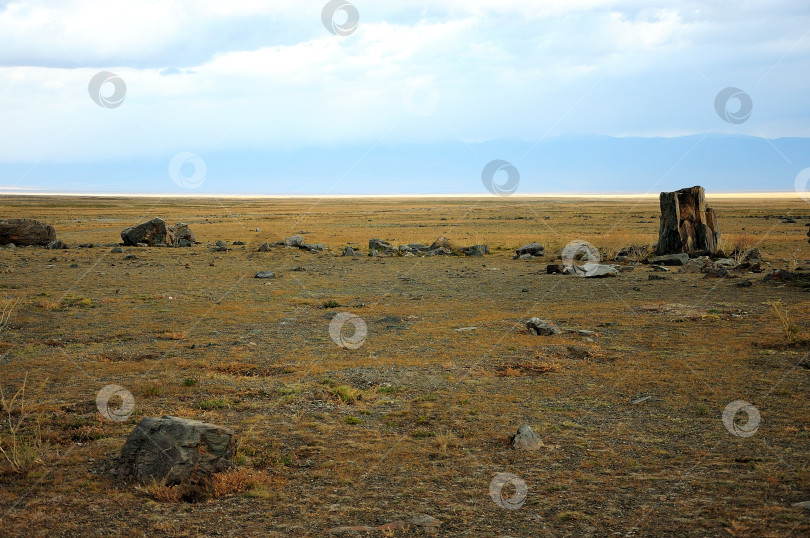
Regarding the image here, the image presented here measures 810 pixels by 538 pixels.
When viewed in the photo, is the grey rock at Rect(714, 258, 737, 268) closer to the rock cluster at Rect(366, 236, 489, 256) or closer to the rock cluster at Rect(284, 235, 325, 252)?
the rock cluster at Rect(366, 236, 489, 256)

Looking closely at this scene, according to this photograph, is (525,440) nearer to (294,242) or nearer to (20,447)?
(20,447)

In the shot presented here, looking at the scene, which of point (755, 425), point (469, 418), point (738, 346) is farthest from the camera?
point (738, 346)

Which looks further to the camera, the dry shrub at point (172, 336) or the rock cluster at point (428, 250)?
the rock cluster at point (428, 250)

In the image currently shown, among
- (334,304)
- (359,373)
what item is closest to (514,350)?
(359,373)

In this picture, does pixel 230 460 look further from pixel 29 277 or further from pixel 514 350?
pixel 29 277

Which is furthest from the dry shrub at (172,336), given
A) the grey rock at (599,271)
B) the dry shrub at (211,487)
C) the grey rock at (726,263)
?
the grey rock at (726,263)

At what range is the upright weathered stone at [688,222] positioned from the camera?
31.6m

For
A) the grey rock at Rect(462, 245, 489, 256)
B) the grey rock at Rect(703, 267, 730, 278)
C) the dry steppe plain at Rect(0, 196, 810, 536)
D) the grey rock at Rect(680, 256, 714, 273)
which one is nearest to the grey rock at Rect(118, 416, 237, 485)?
the dry steppe plain at Rect(0, 196, 810, 536)

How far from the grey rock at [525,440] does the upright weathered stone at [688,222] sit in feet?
85.2

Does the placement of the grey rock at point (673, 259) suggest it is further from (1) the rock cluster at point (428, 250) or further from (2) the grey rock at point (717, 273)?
(1) the rock cluster at point (428, 250)

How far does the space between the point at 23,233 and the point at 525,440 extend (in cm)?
4067

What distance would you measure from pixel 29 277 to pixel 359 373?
20.4m

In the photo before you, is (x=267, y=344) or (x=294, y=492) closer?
(x=294, y=492)

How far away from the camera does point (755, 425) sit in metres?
9.11
